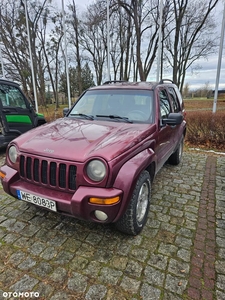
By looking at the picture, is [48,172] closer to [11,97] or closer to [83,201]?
[83,201]

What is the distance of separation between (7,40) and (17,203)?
67.7 feet

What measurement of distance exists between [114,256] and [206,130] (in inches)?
234

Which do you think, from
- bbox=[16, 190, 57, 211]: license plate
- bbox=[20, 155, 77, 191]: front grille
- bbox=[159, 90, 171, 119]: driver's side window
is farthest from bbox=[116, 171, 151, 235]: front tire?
bbox=[159, 90, 171, 119]: driver's side window

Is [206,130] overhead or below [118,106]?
below

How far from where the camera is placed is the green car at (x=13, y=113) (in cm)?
521

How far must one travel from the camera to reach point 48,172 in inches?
84.7

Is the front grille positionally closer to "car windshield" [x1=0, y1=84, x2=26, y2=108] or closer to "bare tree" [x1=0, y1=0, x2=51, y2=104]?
"car windshield" [x1=0, y1=84, x2=26, y2=108]

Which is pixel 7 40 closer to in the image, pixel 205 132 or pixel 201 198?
pixel 205 132

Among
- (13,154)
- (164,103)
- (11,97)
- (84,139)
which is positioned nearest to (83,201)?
(84,139)

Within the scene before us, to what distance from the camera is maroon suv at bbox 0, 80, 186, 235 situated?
6.46ft

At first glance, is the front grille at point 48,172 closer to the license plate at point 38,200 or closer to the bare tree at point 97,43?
the license plate at point 38,200

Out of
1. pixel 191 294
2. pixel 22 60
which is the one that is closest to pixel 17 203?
pixel 191 294

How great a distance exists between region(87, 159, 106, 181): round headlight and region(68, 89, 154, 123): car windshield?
121 centimetres

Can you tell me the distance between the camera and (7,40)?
18609mm
